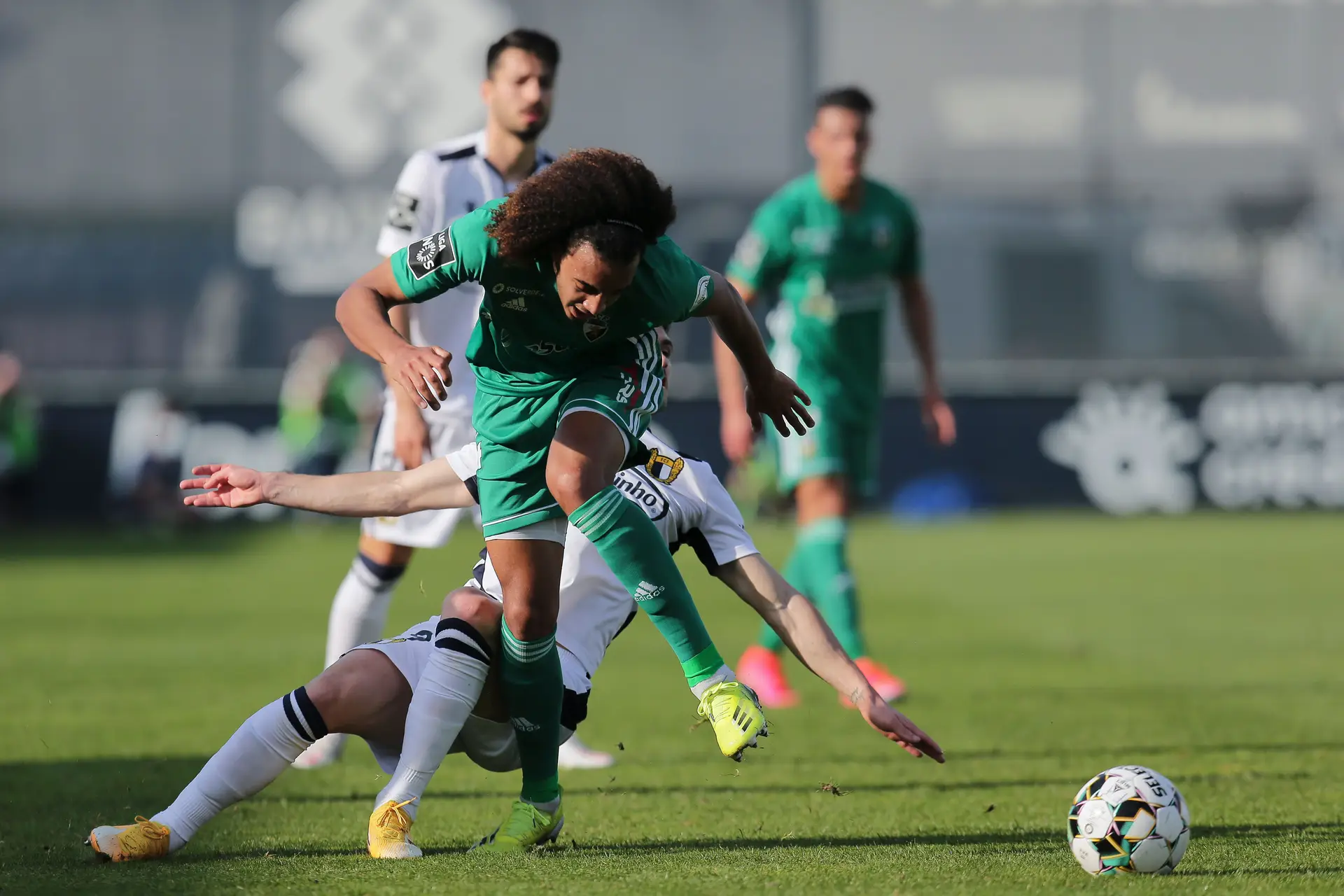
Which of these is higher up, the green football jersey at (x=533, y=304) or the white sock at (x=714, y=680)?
the green football jersey at (x=533, y=304)

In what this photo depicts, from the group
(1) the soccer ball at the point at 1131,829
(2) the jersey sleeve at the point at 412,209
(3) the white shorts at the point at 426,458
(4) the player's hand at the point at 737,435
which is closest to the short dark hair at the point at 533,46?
(2) the jersey sleeve at the point at 412,209

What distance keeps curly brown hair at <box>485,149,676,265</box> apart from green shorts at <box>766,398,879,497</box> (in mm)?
3725

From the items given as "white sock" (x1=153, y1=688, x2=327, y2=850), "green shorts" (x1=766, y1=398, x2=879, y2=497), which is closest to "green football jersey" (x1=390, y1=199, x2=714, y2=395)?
"white sock" (x1=153, y1=688, x2=327, y2=850)

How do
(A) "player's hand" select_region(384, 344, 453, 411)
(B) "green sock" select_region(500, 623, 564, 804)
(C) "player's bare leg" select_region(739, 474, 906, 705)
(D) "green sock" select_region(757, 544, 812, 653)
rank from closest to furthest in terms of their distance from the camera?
(A) "player's hand" select_region(384, 344, 453, 411)
(B) "green sock" select_region(500, 623, 564, 804)
(C) "player's bare leg" select_region(739, 474, 906, 705)
(D) "green sock" select_region(757, 544, 812, 653)

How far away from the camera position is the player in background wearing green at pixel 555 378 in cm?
400

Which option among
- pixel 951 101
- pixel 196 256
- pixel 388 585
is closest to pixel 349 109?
pixel 196 256

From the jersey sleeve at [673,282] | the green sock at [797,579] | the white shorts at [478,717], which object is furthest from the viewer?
the green sock at [797,579]

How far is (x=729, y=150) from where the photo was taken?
2344 cm

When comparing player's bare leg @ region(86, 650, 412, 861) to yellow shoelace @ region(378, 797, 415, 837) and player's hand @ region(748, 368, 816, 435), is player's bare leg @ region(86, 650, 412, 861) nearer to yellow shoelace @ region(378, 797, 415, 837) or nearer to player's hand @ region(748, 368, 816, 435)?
yellow shoelace @ region(378, 797, 415, 837)

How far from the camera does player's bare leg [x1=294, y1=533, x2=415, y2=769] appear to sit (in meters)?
6.08

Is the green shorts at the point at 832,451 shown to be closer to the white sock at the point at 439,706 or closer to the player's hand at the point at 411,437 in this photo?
the player's hand at the point at 411,437

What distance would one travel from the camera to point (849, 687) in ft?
14.3

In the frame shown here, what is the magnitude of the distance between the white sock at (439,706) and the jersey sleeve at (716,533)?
0.66m

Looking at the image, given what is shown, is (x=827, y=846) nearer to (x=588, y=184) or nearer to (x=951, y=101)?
(x=588, y=184)
